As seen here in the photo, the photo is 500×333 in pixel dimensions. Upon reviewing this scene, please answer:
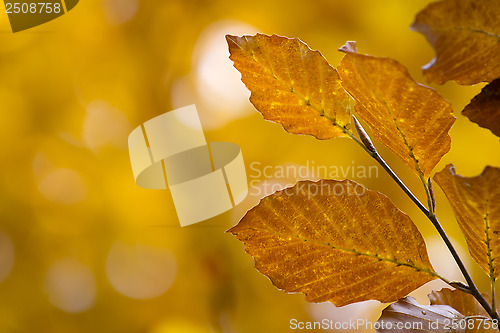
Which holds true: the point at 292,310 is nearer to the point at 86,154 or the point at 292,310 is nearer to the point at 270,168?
the point at 270,168

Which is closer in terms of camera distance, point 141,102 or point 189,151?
point 189,151

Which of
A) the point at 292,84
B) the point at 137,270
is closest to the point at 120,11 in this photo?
the point at 137,270

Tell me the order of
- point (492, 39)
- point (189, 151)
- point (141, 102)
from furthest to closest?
point (141, 102) < point (189, 151) < point (492, 39)

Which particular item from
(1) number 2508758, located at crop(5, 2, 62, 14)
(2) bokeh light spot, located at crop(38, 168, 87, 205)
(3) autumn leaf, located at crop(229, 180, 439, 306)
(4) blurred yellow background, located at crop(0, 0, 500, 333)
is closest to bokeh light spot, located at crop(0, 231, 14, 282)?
(4) blurred yellow background, located at crop(0, 0, 500, 333)

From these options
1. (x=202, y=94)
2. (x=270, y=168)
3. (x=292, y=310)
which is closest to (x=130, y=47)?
(x=202, y=94)

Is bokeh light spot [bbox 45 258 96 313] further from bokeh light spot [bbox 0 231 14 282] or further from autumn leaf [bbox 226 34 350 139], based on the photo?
autumn leaf [bbox 226 34 350 139]

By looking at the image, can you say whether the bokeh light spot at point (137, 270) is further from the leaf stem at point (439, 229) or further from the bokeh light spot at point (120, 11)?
the leaf stem at point (439, 229)
